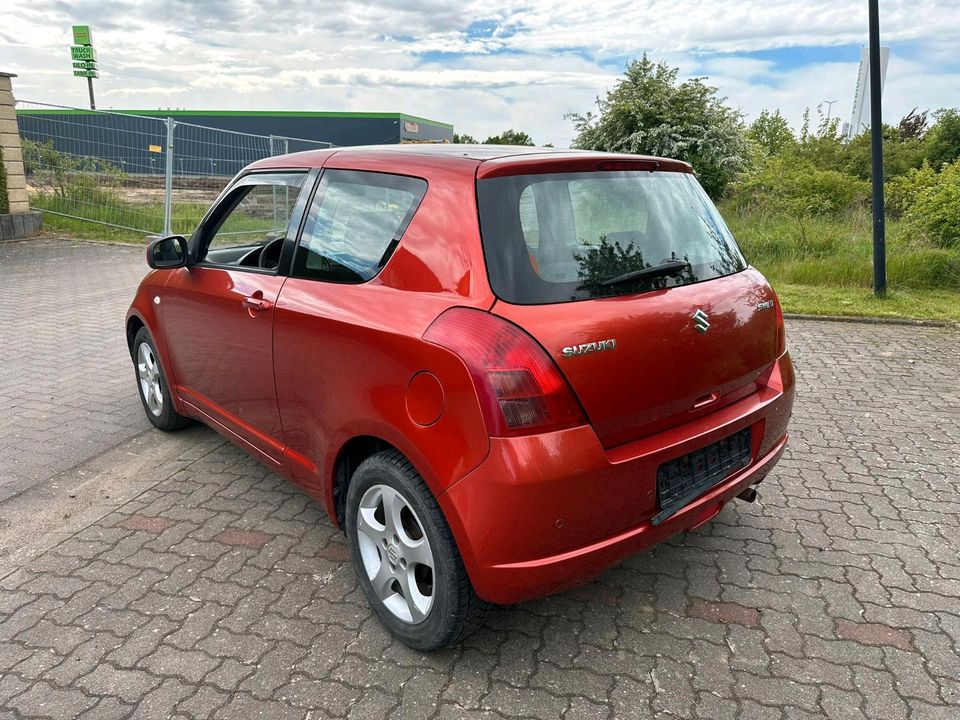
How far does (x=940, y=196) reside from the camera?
31.5 ft

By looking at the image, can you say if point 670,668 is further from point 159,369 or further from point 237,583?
point 159,369

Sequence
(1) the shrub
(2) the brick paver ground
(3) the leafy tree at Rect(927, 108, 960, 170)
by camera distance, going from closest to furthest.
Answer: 1. (2) the brick paver ground
2. (1) the shrub
3. (3) the leafy tree at Rect(927, 108, 960, 170)

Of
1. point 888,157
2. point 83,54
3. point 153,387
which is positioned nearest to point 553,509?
point 153,387

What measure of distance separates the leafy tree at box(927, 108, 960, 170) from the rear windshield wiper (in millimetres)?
24816

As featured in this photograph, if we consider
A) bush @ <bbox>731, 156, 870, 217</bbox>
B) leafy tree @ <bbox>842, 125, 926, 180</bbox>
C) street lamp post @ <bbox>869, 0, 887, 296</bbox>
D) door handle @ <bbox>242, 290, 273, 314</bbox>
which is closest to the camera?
door handle @ <bbox>242, 290, 273, 314</bbox>

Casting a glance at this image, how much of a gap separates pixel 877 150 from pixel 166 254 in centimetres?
800

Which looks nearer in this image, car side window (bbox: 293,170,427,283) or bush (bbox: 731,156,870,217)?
car side window (bbox: 293,170,427,283)

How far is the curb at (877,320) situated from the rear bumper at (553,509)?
6.45m

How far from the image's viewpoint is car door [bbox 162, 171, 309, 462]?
314 centimetres

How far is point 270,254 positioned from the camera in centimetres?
346

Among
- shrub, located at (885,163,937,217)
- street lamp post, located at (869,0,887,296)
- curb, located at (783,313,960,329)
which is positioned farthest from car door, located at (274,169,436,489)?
shrub, located at (885,163,937,217)

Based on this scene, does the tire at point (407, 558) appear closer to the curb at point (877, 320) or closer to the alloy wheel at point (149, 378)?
the alloy wheel at point (149, 378)

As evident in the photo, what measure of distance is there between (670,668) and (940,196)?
9.72 meters

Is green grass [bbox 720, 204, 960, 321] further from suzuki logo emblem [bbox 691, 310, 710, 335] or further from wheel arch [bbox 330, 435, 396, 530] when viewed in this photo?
wheel arch [bbox 330, 435, 396, 530]
